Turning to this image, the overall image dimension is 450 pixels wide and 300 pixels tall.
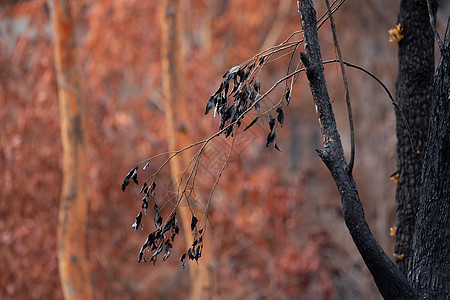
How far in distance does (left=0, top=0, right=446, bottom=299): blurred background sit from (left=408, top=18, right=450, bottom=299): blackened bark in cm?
404

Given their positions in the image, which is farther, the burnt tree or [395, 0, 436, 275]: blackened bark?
[395, 0, 436, 275]: blackened bark

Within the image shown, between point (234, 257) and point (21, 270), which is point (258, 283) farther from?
point (21, 270)

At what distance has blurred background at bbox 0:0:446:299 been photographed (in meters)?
8.30

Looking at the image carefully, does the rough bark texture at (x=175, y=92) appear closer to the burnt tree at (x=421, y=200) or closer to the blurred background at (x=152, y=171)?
the blurred background at (x=152, y=171)

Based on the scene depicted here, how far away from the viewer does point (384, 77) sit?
10.0 metres

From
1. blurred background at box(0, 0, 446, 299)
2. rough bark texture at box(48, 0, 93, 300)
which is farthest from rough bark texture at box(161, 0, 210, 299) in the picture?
rough bark texture at box(48, 0, 93, 300)

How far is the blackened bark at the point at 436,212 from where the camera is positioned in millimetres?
2865

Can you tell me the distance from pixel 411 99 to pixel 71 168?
400cm

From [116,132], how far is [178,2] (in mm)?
2382

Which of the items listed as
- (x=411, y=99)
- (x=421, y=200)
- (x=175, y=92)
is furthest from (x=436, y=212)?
(x=175, y=92)

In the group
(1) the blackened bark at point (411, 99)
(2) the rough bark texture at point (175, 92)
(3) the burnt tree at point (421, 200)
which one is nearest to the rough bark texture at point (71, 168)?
(2) the rough bark texture at point (175, 92)

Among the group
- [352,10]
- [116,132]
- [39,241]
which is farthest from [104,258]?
[352,10]

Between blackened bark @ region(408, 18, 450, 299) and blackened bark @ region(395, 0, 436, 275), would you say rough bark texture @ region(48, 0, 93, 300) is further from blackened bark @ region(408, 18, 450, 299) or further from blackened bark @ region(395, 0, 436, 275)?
blackened bark @ region(408, 18, 450, 299)

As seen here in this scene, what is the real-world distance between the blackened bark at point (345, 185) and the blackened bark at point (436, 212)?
0.39ft
